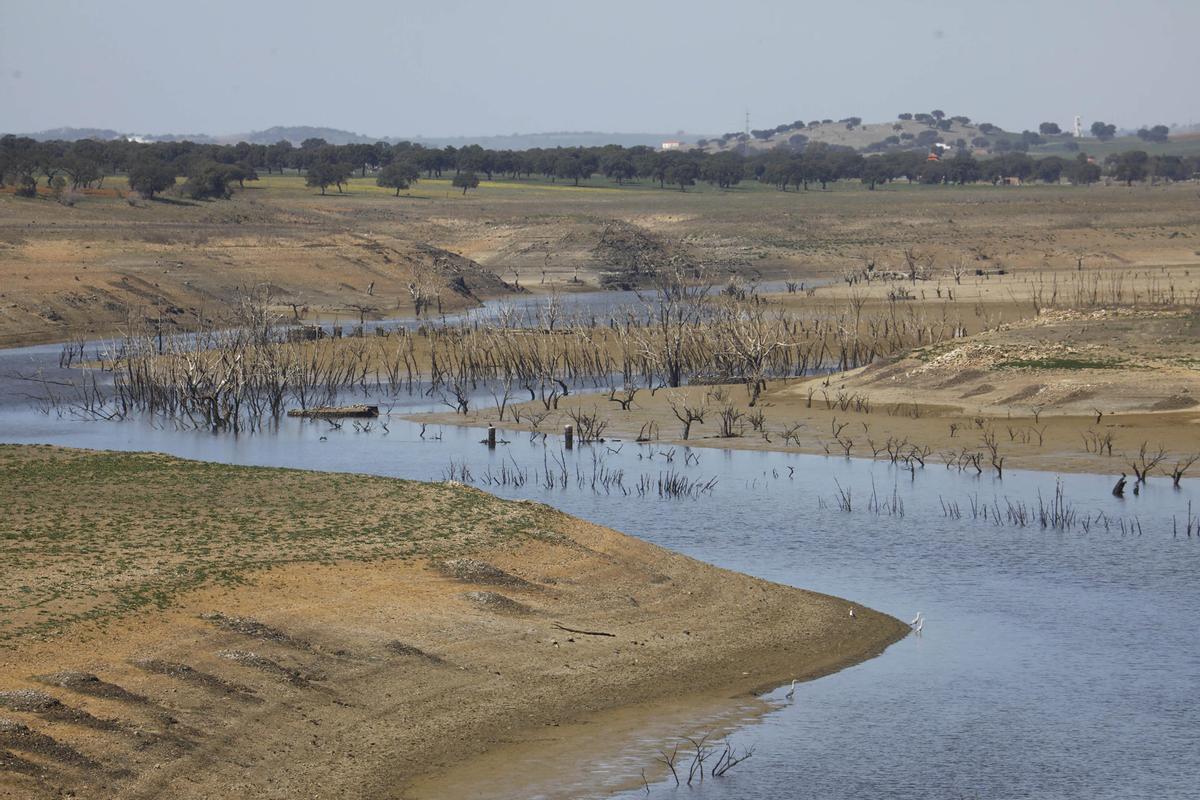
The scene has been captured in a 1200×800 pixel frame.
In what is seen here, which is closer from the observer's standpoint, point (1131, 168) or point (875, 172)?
point (1131, 168)

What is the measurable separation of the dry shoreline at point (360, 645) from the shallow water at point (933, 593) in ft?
4.99

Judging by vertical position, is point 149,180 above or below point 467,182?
above

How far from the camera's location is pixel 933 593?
23969mm

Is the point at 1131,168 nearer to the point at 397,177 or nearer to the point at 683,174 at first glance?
the point at 683,174

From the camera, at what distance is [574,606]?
20547mm

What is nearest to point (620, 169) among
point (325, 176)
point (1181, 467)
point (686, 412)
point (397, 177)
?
point (397, 177)

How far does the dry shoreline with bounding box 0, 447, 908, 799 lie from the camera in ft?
49.0

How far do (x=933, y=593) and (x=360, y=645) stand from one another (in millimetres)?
9657

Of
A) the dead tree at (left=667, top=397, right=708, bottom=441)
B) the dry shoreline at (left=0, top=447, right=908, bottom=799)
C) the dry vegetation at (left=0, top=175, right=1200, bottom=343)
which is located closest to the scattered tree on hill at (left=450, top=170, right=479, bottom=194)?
the dry vegetation at (left=0, top=175, right=1200, bottom=343)

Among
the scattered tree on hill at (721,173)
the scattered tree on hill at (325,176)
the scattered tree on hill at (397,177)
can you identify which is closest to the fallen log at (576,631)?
the scattered tree on hill at (325,176)

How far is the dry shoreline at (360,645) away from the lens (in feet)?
49.0

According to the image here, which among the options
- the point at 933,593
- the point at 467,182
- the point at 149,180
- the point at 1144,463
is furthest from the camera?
the point at 467,182

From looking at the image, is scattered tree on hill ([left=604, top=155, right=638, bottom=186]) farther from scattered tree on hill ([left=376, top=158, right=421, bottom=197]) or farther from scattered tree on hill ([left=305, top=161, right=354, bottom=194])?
scattered tree on hill ([left=305, top=161, right=354, bottom=194])

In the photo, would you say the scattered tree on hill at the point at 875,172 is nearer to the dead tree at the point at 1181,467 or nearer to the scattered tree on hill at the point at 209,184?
the scattered tree on hill at the point at 209,184
